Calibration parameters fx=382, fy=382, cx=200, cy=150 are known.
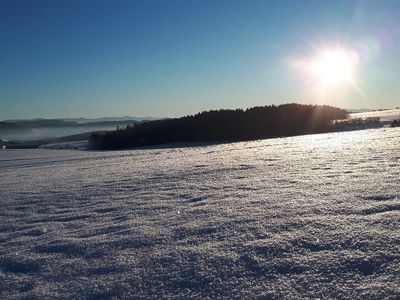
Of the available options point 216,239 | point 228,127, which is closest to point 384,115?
point 228,127

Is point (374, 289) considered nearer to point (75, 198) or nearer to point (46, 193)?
point (75, 198)

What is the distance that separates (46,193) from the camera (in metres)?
4.24

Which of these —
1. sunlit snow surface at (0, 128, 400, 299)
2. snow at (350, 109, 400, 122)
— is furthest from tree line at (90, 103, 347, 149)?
sunlit snow surface at (0, 128, 400, 299)

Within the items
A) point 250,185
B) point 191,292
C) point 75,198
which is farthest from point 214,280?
point 75,198

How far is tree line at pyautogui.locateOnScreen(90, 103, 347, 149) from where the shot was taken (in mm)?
13641

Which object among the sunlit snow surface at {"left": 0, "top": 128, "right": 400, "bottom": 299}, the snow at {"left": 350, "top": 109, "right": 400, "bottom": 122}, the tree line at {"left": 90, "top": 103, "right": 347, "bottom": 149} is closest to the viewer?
the sunlit snow surface at {"left": 0, "top": 128, "right": 400, "bottom": 299}

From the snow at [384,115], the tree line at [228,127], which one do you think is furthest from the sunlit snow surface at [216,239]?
the snow at [384,115]

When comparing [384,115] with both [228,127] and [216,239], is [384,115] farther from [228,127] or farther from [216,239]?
[216,239]

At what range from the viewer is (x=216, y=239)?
2.20 metres

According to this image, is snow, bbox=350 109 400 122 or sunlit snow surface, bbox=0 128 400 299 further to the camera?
snow, bbox=350 109 400 122

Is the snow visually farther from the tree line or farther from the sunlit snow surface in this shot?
the sunlit snow surface

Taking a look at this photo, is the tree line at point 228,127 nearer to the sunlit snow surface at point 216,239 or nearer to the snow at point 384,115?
the snow at point 384,115

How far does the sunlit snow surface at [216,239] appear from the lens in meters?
1.67

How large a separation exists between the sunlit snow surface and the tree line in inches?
376
